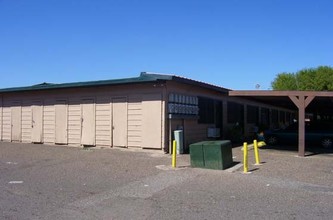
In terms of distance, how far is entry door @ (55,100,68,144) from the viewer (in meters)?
20.9

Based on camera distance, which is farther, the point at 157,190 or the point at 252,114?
the point at 252,114

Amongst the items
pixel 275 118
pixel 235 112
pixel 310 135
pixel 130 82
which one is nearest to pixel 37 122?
pixel 130 82

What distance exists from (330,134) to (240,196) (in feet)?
45.7

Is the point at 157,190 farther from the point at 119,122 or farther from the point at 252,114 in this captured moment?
the point at 252,114

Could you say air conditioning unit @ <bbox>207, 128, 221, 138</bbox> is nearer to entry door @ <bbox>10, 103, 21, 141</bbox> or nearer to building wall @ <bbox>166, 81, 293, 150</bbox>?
building wall @ <bbox>166, 81, 293, 150</bbox>

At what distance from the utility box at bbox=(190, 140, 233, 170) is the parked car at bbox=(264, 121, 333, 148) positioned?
9481 mm

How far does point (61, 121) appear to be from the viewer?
21.0m

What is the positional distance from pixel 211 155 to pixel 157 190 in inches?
149

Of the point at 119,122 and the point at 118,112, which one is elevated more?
the point at 118,112

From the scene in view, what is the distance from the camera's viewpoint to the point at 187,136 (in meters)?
19.2

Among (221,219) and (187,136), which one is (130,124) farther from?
(221,219)

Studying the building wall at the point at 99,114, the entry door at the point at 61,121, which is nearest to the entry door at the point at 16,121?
the building wall at the point at 99,114

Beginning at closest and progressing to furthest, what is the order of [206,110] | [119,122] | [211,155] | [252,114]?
[211,155]
[119,122]
[206,110]
[252,114]

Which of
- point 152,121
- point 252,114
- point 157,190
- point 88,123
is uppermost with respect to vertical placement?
point 252,114
